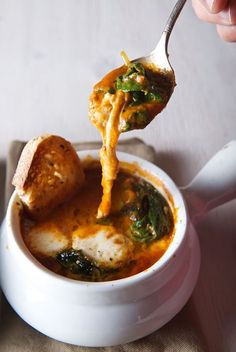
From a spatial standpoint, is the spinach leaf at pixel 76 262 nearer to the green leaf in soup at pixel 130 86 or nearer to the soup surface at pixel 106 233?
the soup surface at pixel 106 233

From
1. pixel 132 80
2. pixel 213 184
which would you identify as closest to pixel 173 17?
pixel 132 80

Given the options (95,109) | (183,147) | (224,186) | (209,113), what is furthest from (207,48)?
(95,109)

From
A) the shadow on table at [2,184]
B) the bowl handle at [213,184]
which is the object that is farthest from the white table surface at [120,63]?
the bowl handle at [213,184]

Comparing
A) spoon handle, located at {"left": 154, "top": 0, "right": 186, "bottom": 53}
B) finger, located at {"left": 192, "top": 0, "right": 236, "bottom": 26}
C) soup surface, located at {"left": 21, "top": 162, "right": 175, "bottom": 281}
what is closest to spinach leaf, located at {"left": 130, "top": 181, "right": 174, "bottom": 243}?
soup surface, located at {"left": 21, "top": 162, "right": 175, "bottom": 281}

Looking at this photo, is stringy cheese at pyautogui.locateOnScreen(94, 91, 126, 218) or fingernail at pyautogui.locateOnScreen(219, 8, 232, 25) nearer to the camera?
stringy cheese at pyautogui.locateOnScreen(94, 91, 126, 218)

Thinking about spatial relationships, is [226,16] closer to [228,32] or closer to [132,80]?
[228,32]

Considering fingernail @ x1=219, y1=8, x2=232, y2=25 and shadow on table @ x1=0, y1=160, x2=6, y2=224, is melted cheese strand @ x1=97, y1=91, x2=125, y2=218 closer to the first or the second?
shadow on table @ x1=0, y1=160, x2=6, y2=224

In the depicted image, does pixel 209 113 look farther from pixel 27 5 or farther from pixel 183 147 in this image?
pixel 27 5
